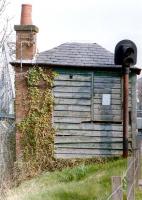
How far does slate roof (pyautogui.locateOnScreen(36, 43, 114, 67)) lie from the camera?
1562 centimetres

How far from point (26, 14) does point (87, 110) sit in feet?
13.7

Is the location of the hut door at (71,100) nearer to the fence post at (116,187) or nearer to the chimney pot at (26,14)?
the chimney pot at (26,14)

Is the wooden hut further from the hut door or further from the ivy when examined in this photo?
the ivy

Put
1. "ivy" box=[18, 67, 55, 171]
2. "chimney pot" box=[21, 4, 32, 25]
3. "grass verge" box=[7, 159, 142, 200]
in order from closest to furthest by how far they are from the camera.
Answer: "grass verge" box=[7, 159, 142, 200]
"ivy" box=[18, 67, 55, 171]
"chimney pot" box=[21, 4, 32, 25]

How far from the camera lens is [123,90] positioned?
49.2ft

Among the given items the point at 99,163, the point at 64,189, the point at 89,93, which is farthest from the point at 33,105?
the point at 64,189

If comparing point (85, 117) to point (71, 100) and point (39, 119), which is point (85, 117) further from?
point (39, 119)

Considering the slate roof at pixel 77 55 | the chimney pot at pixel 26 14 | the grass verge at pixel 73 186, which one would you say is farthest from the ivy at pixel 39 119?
the chimney pot at pixel 26 14

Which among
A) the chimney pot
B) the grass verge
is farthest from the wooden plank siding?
the chimney pot

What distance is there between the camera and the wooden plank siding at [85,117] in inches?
605

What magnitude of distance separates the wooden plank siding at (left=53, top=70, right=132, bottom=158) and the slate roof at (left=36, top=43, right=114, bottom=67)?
0.42m

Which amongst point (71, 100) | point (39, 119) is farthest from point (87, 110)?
point (39, 119)

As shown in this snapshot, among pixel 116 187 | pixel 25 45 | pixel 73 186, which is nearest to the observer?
pixel 116 187

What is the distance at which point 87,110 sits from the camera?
15414 mm
